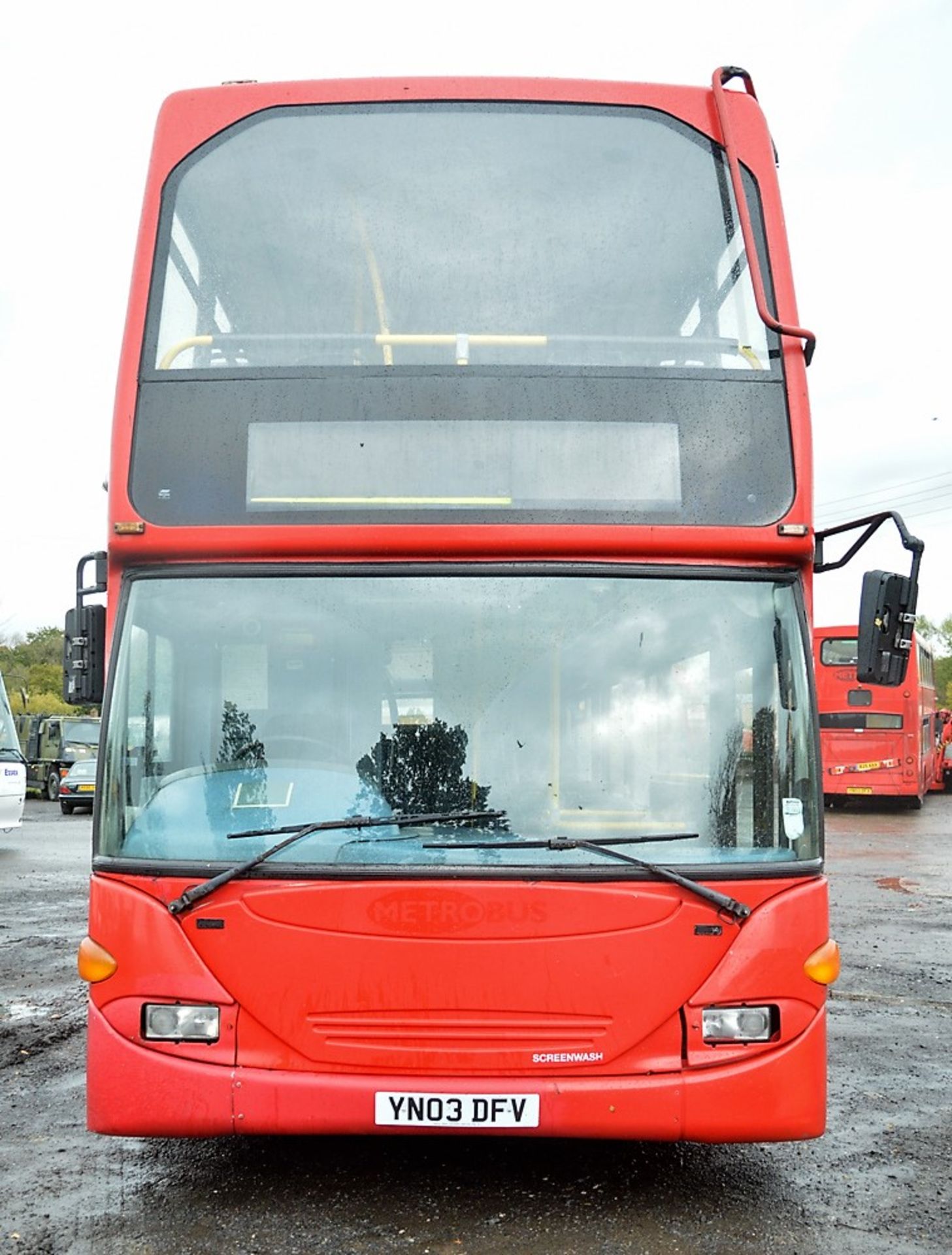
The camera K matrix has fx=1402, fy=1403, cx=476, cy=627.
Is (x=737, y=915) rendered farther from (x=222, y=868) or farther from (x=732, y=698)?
(x=222, y=868)

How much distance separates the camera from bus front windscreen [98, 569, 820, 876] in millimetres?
4949

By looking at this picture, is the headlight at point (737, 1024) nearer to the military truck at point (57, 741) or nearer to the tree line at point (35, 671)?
the military truck at point (57, 741)

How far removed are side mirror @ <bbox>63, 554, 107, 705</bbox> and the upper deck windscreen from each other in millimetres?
684

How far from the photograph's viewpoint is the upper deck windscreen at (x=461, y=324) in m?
5.22

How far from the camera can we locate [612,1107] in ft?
15.5

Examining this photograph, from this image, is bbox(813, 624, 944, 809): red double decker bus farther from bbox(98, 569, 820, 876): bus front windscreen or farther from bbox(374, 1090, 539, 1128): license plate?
bbox(374, 1090, 539, 1128): license plate

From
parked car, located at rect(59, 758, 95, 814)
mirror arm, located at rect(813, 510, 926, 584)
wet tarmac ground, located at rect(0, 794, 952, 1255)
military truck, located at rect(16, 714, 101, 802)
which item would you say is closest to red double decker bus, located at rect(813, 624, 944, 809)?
parked car, located at rect(59, 758, 95, 814)

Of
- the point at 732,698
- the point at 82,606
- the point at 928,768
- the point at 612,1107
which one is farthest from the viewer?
the point at 928,768

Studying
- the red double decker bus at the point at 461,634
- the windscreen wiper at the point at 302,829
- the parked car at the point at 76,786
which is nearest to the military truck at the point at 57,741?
the parked car at the point at 76,786

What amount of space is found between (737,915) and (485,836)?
0.91 m

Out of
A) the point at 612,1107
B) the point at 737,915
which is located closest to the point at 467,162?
the point at 737,915

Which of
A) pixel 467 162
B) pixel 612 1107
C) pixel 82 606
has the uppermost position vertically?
pixel 467 162

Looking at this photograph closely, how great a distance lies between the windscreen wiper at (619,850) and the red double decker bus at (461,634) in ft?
0.06

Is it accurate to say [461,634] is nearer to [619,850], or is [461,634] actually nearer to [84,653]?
[619,850]
